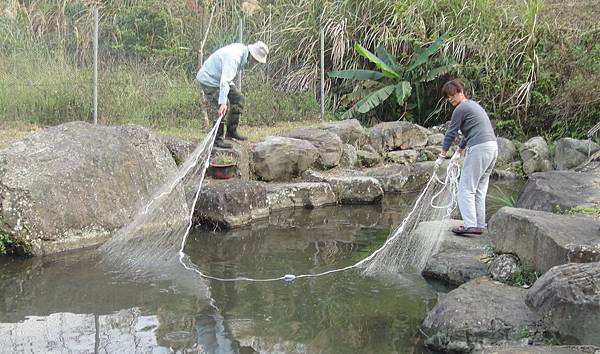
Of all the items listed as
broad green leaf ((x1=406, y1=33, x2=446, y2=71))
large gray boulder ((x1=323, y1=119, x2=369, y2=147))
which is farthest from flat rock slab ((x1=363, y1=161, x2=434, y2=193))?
broad green leaf ((x1=406, y1=33, x2=446, y2=71))

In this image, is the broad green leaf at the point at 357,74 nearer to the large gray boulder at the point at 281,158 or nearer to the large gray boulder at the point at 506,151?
the large gray boulder at the point at 506,151

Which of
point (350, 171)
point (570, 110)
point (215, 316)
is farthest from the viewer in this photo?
point (570, 110)

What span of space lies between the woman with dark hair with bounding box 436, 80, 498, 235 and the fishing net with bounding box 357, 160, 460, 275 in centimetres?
21

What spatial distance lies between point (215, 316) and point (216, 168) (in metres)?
4.04

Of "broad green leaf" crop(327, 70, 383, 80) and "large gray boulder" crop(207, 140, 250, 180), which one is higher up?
"broad green leaf" crop(327, 70, 383, 80)

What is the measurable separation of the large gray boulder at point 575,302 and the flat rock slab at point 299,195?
5.49 meters

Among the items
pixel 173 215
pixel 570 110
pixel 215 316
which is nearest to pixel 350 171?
pixel 173 215


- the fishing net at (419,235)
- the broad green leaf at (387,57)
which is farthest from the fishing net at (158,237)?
the broad green leaf at (387,57)

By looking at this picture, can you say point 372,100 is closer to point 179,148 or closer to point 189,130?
point 189,130

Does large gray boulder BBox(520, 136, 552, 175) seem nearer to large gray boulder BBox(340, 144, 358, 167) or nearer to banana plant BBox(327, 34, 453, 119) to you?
banana plant BBox(327, 34, 453, 119)

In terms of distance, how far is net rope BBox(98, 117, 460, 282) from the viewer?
7184 millimetres

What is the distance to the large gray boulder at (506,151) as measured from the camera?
13602 millimetres

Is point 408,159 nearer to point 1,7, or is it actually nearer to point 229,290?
point 229,290

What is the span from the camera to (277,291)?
6539 mm
